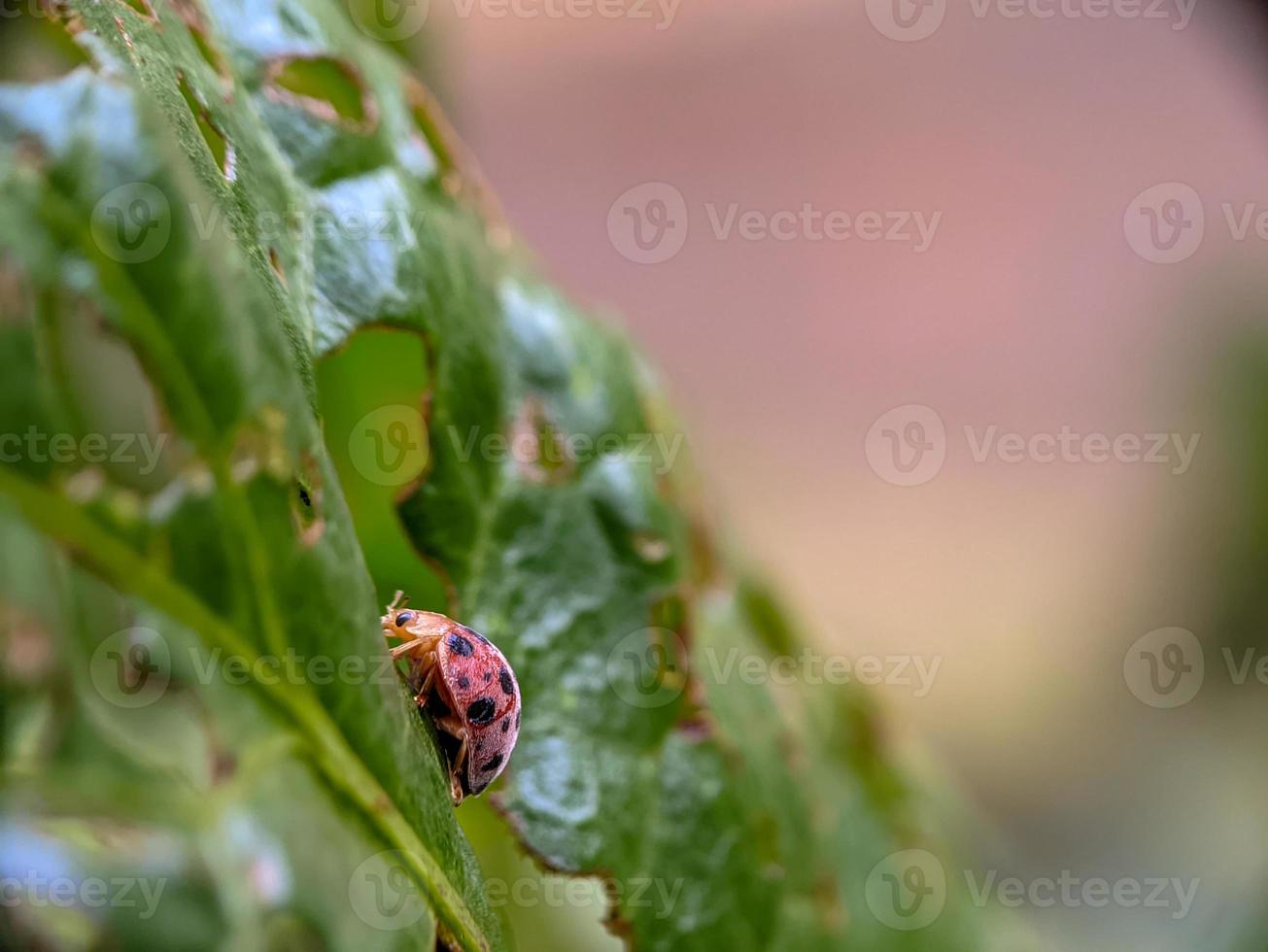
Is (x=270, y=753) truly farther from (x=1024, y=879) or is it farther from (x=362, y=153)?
(x=1024, y=879)

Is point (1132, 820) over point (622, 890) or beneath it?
beneath

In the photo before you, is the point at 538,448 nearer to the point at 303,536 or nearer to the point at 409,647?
the point at 409,647

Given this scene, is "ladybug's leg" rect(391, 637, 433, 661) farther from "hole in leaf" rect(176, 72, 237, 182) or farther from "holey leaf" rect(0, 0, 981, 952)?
"hole in leaf" rect(176, 72, 237, 182)

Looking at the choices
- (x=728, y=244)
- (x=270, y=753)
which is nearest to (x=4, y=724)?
(x=270, y=753)

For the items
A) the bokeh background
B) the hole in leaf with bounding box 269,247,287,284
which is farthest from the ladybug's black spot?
the bokeh background

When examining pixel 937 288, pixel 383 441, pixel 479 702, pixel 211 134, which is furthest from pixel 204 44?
pixel 937 288

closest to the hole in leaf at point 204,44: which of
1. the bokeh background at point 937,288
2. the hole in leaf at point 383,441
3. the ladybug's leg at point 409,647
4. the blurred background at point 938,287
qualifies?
the hole in leaf at point 383,441
